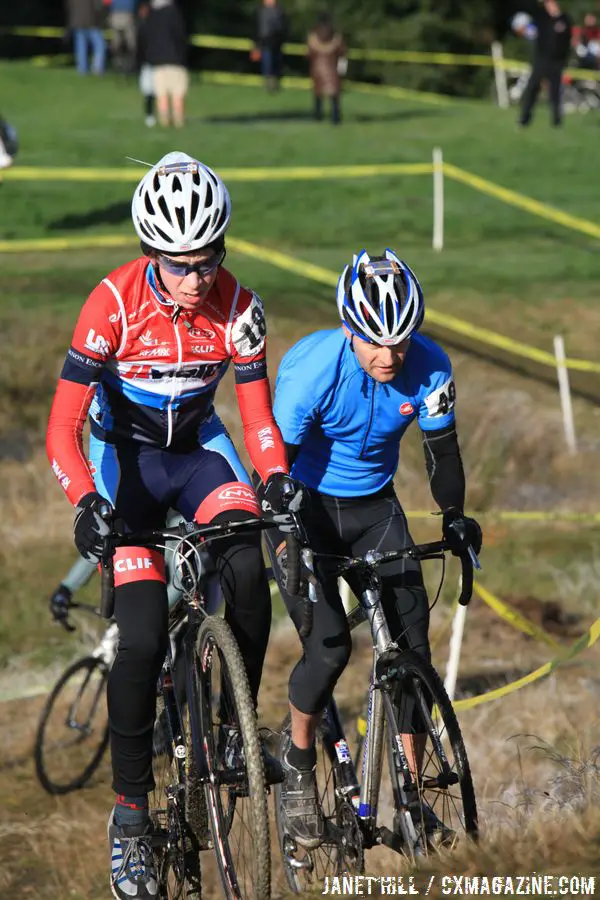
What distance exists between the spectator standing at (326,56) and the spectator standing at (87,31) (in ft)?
22.3

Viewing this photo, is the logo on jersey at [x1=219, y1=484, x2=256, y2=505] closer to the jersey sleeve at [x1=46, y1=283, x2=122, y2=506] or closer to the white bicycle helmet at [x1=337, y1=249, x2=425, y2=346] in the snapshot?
the jersey sleeve at [x1=46, y1=283, x2=122, y2=506]

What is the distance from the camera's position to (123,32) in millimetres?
35375

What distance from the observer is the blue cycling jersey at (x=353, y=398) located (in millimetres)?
5980

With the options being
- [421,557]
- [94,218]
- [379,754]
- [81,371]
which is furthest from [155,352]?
[94,218]

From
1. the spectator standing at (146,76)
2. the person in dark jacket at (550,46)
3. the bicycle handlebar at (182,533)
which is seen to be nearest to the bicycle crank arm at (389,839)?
the bicycle handlebar at (182,533)

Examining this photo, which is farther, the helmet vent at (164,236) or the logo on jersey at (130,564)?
the logo on jersey at (130,564)

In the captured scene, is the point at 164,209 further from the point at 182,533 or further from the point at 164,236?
the point at 182,533

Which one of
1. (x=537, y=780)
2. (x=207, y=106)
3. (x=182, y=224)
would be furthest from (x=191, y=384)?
(x=207, y=106)

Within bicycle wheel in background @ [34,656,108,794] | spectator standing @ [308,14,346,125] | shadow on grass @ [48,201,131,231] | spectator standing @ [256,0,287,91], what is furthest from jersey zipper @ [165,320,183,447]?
spectator standing @ [256,0,287,91]

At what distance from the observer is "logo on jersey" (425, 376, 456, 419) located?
6051mm

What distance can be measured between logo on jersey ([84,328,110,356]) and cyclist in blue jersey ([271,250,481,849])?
0.84m

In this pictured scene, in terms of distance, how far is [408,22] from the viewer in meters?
37.9

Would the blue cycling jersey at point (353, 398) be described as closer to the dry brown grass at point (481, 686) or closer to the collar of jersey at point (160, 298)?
the collar of jersey at point (160, 298)

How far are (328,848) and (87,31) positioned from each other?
104 ft
